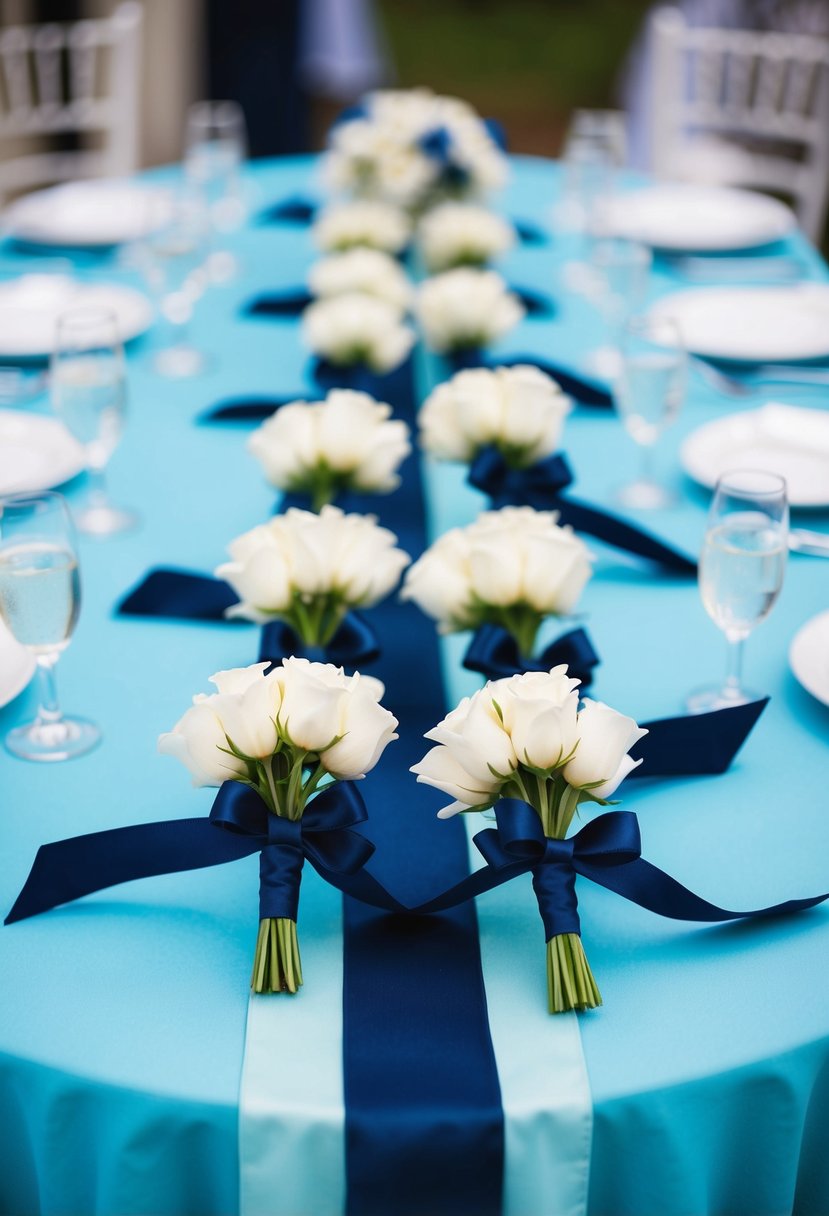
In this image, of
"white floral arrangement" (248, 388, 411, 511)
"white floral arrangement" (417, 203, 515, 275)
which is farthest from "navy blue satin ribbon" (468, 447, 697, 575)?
"white floral arrangement" (417, 203, 515, 275)

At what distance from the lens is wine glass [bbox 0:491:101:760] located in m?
1.10

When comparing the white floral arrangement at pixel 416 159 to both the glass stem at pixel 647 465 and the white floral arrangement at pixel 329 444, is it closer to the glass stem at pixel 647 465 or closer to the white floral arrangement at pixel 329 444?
the glass stem at pixel 647 465

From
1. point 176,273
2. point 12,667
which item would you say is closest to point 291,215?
point 176,273

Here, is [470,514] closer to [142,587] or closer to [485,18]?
[142,587]

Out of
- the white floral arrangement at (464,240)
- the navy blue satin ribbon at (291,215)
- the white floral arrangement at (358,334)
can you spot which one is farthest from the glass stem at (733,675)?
A: the navy blue satin ribbon at (291,215)

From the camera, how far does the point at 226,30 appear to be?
17.2 ft

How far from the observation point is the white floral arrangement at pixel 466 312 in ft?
6.61

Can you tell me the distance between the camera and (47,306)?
2.21 meters

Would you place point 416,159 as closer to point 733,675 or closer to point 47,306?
point 47,306

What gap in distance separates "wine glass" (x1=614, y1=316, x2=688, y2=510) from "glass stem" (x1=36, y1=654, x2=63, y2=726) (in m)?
0.77

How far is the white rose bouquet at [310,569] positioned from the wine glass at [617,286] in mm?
831

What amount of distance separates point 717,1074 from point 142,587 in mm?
829

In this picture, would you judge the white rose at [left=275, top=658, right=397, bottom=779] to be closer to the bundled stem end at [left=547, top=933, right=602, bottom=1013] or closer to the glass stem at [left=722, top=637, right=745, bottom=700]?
the bundled stem end at [left=547, top=933, right=602, bottom=1013]

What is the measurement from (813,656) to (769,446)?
55cm
